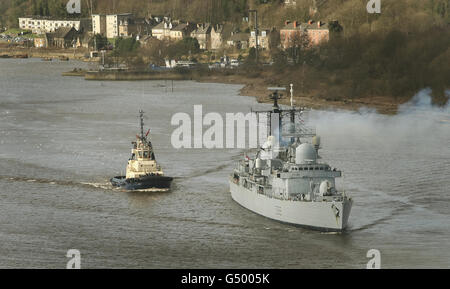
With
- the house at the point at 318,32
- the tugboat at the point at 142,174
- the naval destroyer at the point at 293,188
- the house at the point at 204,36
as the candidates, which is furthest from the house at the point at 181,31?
the naval destroyer at the point at 293,188

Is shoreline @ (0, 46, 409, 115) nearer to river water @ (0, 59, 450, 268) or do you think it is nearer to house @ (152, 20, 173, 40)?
river water @ (0, 59, 450, 268)

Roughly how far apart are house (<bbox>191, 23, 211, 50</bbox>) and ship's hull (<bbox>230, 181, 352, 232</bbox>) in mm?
127238

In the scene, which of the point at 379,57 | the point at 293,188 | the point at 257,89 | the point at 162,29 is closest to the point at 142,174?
the point at 293,188

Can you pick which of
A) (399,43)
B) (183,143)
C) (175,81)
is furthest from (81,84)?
(183,143)

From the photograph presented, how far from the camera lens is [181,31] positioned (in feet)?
593

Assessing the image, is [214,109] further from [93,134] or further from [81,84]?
[81,84]

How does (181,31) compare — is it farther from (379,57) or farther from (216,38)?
(379,57)

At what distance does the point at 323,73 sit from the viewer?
109812 mm

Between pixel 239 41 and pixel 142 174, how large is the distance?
11243cm

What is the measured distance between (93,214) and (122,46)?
123 meters

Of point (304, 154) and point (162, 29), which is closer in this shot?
point (304, 154)

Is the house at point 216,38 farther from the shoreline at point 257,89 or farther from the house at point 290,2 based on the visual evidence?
the shoreline at point 257,89

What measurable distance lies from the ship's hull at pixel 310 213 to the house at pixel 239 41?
11975cm

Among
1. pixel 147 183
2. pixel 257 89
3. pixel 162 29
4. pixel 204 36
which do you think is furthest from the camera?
pixel 162 29
